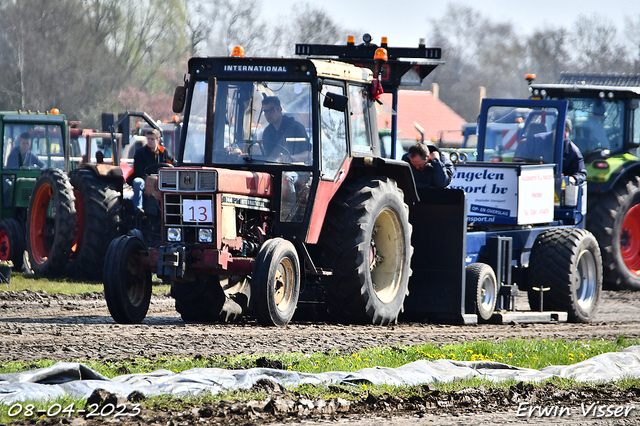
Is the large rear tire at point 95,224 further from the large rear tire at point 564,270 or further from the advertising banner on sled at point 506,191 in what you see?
the large rear tire at point 564,270

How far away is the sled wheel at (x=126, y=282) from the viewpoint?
8.00 m

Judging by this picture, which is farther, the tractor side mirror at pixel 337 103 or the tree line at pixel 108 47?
the tree line at pixel 108 47

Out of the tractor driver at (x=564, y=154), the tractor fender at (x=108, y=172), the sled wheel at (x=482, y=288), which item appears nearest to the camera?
the sled wheel at (x=482, y=288)

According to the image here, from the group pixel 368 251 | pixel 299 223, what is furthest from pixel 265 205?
pixel 368 251

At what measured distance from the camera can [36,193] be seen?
13.8m

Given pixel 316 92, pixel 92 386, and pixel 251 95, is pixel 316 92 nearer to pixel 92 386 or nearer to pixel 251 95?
pixel 251 95

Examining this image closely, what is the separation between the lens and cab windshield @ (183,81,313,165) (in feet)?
27.7

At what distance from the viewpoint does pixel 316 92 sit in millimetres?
8406

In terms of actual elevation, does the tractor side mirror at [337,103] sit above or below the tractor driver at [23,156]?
above

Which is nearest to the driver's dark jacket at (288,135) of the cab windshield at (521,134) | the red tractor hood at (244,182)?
the red tractor hood at (244,182)

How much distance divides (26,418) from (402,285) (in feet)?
17.2

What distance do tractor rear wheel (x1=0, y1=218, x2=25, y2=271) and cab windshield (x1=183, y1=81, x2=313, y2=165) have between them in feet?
22.3

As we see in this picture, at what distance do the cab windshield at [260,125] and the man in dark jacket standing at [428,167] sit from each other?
1.81 meters

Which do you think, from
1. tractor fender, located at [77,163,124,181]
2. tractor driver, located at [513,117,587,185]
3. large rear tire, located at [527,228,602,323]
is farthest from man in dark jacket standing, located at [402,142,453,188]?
tractor fender, located at [77,163,124,181]
